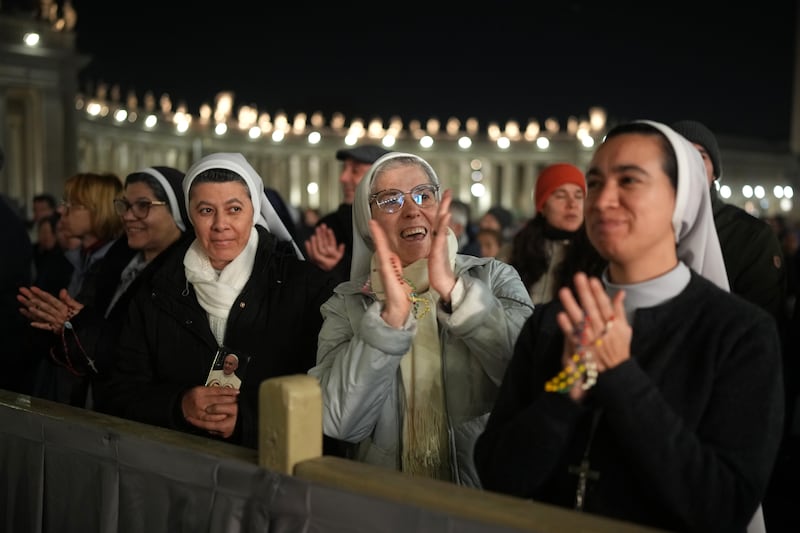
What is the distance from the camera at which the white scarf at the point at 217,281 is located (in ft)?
13.2

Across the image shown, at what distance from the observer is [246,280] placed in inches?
162

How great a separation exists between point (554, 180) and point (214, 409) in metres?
3.28

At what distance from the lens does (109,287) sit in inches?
216

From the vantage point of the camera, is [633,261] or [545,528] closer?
[545,528]

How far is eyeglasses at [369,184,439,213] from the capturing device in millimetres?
3561

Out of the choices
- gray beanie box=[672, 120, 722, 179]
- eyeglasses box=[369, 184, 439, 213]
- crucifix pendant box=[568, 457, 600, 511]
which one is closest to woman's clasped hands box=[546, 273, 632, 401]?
crucifix pendant box=[568, 457, 600, 511]

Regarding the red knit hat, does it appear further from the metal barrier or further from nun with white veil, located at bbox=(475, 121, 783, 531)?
the metal barrier

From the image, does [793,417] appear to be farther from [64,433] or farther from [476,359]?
[64,433]

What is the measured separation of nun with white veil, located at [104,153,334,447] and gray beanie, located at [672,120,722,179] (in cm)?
242

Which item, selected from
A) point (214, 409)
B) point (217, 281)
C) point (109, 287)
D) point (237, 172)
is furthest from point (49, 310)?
point (214, 409)

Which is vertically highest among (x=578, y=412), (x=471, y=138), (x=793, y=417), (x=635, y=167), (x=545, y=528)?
(x=471, y=138)

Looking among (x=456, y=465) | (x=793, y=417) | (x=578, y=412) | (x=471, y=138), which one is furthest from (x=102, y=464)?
(x=471, y=138)

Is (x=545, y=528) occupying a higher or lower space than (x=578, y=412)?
lower

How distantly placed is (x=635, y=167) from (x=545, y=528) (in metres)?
1.04
